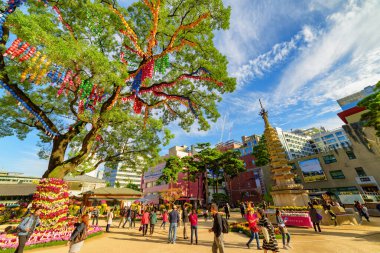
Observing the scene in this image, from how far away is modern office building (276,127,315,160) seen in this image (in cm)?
6677

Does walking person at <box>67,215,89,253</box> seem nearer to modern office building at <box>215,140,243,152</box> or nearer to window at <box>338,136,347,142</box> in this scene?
modern office building at <box>215,140,243,152</box>

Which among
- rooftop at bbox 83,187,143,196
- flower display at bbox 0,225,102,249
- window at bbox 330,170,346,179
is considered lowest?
flower display at bbox 0,225,102,249

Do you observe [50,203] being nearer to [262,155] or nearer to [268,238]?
[268,238]

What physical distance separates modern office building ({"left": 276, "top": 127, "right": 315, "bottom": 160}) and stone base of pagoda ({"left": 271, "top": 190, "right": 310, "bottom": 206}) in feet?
183

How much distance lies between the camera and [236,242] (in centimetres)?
804

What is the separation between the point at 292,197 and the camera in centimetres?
1465

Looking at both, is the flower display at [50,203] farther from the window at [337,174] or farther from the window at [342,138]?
the window at [342,138]

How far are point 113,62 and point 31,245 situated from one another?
864 centimetres

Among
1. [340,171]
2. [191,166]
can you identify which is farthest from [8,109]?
[340,171]

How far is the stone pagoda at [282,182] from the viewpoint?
47.6 feet

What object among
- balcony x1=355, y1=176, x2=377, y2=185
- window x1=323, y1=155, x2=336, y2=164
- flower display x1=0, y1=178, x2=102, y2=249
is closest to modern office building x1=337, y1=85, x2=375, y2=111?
window x1=323, y1=155, x2=336, y2=164

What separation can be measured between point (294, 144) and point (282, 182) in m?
65.8

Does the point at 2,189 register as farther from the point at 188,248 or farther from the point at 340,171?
the point at 340,171

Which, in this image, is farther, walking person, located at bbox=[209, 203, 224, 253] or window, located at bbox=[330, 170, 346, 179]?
window, located at bbox=[330, 170, 346, 179]
